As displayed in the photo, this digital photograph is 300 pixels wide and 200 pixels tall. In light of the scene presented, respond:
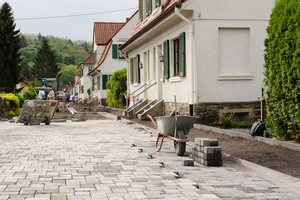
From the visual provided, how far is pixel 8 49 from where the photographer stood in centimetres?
4794

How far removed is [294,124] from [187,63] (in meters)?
7.62

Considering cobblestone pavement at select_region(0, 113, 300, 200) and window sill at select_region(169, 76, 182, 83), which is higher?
window sill at select_region(169, 76, 182, 83)

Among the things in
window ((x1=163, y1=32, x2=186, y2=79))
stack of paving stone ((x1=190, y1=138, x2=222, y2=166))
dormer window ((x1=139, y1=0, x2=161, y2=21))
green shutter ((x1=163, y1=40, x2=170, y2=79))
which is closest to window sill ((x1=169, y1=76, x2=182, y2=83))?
window ((x1=163, y1=32, x2=186, y2=79))

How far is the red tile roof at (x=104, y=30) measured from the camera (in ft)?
155

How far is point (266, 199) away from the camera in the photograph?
4.78 metres

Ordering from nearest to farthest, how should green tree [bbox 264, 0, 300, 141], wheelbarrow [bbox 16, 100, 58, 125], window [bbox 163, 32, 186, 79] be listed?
green tree [bbox 264, 0, 300, 141] → window [bbox 163, 32, 186, 79] → wheelbarrow [bbox 16, 100, 58, 125]

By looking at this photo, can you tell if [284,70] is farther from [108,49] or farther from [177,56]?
[108,49]

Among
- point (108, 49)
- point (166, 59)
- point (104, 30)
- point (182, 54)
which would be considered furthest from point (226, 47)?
point (104, 30)

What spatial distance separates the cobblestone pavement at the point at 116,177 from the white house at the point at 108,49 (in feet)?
108

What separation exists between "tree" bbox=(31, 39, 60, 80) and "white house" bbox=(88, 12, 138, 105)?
48.8 meters

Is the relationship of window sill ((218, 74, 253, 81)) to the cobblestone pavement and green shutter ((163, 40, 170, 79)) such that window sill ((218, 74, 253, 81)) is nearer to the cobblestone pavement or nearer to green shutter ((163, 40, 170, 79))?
green shutter ((163, 40, 170, 79))

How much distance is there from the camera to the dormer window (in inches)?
832

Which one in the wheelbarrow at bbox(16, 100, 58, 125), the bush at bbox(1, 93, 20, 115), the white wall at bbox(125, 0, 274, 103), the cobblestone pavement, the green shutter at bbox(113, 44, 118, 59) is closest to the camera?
the cobblestone pavement

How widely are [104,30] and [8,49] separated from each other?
1106 centimetres
